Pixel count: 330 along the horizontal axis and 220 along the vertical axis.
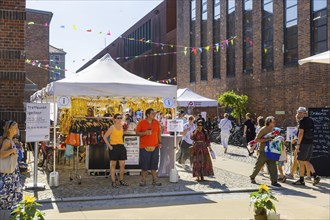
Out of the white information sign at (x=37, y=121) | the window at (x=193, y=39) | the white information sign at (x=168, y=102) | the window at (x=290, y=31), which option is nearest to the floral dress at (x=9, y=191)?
the white information sign at (x=37, y=121)

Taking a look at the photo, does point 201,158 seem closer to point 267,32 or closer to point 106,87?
point 106,87

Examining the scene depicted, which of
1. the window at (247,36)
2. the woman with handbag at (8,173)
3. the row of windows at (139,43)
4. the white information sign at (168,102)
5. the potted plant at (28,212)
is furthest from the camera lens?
the row of windows at (139,43)

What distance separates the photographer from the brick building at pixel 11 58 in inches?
455

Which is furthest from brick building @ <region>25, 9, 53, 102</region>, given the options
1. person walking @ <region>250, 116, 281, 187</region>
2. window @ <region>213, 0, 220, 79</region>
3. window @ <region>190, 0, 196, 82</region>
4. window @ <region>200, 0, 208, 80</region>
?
person walking @ <region>250, 116, 281, 187</region>

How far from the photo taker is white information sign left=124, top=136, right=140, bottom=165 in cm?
1109

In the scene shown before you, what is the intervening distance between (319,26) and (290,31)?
217 cm

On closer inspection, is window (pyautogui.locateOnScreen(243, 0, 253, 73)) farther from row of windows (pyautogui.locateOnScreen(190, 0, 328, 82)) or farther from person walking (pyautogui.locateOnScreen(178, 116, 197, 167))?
person walking (pyautogui.locateOnScreen(178, 116, 197, 167))

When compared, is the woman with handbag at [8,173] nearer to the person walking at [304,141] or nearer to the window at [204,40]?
the person walking at [304,141]

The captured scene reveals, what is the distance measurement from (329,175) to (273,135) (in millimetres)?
2093

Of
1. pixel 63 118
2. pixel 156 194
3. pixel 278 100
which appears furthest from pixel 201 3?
pixel 156 194

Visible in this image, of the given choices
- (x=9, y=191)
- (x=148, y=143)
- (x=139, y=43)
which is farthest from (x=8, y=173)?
(x=139, y=43)

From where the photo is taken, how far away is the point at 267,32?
2431cm

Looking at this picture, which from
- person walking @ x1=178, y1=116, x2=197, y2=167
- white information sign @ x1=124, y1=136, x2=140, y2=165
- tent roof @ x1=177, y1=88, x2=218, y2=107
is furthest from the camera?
tent roof @ x1=177, y1=88, x2=218, y2=107

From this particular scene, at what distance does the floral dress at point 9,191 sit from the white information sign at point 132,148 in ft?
15.2
